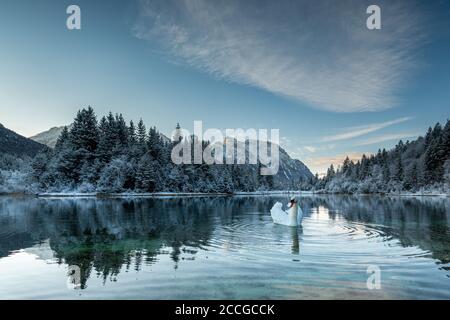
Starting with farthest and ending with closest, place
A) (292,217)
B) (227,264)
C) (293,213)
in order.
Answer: (292,217) → (293,213) → (227,264)

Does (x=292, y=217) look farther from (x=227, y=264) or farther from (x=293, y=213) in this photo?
(x=227, y=264)

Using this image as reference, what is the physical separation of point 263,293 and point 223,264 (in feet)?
11.2

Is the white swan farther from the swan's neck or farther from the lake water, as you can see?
the lake water

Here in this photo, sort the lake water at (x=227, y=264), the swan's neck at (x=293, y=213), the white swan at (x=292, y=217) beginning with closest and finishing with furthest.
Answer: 1. the lake water at (x=227, y=264)
2. the swan's neck at (x=293, y=213)
3. the white swan at (x=292, y=217)

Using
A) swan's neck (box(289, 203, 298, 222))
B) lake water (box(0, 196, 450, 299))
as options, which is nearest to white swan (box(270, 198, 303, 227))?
swan's neck (box(289, 203, 298, 222))

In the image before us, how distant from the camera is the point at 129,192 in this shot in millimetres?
91750

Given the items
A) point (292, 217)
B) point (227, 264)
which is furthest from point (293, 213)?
point (227, 264)

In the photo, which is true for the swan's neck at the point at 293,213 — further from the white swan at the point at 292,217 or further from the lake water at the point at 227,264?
the lake water at the point at 227,264

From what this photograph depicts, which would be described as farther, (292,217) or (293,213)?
(292,217)

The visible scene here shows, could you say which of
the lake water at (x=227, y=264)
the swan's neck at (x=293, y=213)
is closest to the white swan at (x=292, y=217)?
the swan's neck at (x=293, y=213)

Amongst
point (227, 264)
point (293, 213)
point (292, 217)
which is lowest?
point (227, 264)
